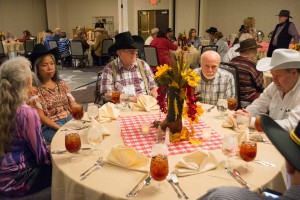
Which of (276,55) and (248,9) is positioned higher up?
(248,9)

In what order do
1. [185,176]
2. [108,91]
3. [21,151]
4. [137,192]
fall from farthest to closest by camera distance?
[108,91]
[21,151]
[185,176]
[137,192]

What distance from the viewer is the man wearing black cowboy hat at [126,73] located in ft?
11.3

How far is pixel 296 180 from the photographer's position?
35.0 inches

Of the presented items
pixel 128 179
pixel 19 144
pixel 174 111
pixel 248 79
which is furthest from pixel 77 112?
pixel 248 79

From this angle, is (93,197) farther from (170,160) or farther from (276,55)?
(276,55)

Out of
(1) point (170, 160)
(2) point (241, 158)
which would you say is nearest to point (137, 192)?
(1) point (170, 160)

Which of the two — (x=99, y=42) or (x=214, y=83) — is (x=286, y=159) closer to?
(x=214, y=83)

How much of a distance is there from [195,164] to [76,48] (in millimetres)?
8672

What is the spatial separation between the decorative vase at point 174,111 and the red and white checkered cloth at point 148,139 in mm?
107

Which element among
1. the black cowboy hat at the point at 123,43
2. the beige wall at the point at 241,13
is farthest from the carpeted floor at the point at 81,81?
the beige wall at the point at 241,13

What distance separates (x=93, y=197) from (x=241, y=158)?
85 cm

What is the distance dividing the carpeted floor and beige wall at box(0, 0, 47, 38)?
678 cm

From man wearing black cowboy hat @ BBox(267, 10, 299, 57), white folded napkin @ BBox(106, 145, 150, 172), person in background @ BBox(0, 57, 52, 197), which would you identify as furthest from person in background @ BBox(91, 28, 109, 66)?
white folded napkin @ BBox(106, 145, 150, 172)

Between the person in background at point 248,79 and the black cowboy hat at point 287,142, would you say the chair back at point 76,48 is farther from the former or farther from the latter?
the black cowboy hat at point 287,142
